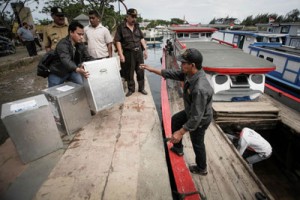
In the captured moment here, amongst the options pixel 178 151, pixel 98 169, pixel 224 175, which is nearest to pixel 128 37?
pixel 178 151

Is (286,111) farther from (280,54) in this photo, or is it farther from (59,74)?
(59,74)

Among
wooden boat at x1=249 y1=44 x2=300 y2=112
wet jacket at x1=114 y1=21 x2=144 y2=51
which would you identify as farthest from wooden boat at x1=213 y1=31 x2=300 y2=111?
wet jacket at x1=114 y1=21 x2=144 y2=51

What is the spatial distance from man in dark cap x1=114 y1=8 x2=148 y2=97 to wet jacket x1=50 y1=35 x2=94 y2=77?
1.01 meters

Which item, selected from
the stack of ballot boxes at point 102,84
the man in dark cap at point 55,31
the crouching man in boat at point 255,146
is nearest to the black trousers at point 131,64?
the stack of ballot boxes at point 102,84

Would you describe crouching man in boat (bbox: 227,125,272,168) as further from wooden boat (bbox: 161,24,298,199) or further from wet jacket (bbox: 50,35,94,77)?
wet jacket (bbox: 50,35,94,77)

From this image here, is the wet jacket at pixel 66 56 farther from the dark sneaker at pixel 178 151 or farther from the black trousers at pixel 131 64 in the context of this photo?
the dark sneaker at pixel 178 151

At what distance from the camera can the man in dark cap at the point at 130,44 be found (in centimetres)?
417

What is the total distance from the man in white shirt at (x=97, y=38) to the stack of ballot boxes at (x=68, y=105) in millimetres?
1270

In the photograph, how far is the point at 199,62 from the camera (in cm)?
224

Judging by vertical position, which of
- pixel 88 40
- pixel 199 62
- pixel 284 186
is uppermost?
pixel 88 40

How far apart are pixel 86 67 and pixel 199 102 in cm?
204

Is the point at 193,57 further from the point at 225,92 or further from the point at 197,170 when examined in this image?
the point at 225,92

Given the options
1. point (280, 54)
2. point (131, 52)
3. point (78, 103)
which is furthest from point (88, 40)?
point (280, 54)

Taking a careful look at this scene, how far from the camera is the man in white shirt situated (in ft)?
13.4
